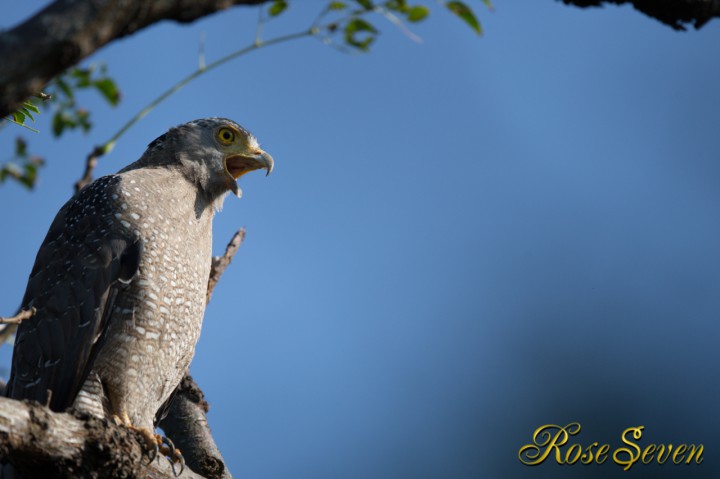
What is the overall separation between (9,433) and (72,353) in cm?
193

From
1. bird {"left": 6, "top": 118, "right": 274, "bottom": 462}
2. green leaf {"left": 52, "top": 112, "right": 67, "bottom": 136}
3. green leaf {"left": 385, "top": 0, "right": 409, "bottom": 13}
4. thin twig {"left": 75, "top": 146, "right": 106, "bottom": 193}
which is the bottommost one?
bird {"left": 6, "top": 118, "right": 274, "bottom": 462}

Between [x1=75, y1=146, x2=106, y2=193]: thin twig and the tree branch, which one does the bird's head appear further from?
[x1=75, y1=146, x2=106, y2=193]: thin twig

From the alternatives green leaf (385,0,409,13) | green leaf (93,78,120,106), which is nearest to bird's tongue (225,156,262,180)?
green leaf (93,78,120,106)

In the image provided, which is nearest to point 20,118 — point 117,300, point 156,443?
point 117,300

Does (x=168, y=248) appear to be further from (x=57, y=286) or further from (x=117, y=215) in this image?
(x=57, y=286)

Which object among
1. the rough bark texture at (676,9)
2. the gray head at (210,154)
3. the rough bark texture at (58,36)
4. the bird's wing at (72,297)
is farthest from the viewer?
the gray head at (210,154)

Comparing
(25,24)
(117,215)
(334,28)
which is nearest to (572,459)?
(117,215)

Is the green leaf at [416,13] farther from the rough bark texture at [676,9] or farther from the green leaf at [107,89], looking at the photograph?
the green leaf at [107,89]

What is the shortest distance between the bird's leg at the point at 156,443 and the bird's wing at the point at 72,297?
0.33 metres

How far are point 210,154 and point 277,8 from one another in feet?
10.1

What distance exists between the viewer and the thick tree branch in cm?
305

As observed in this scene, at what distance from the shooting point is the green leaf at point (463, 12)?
266 centimetres

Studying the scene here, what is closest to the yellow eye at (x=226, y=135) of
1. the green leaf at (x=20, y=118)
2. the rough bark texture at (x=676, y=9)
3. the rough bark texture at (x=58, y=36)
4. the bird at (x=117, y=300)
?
the bird at (x=117, y=300)

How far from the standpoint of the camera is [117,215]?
5312mm
